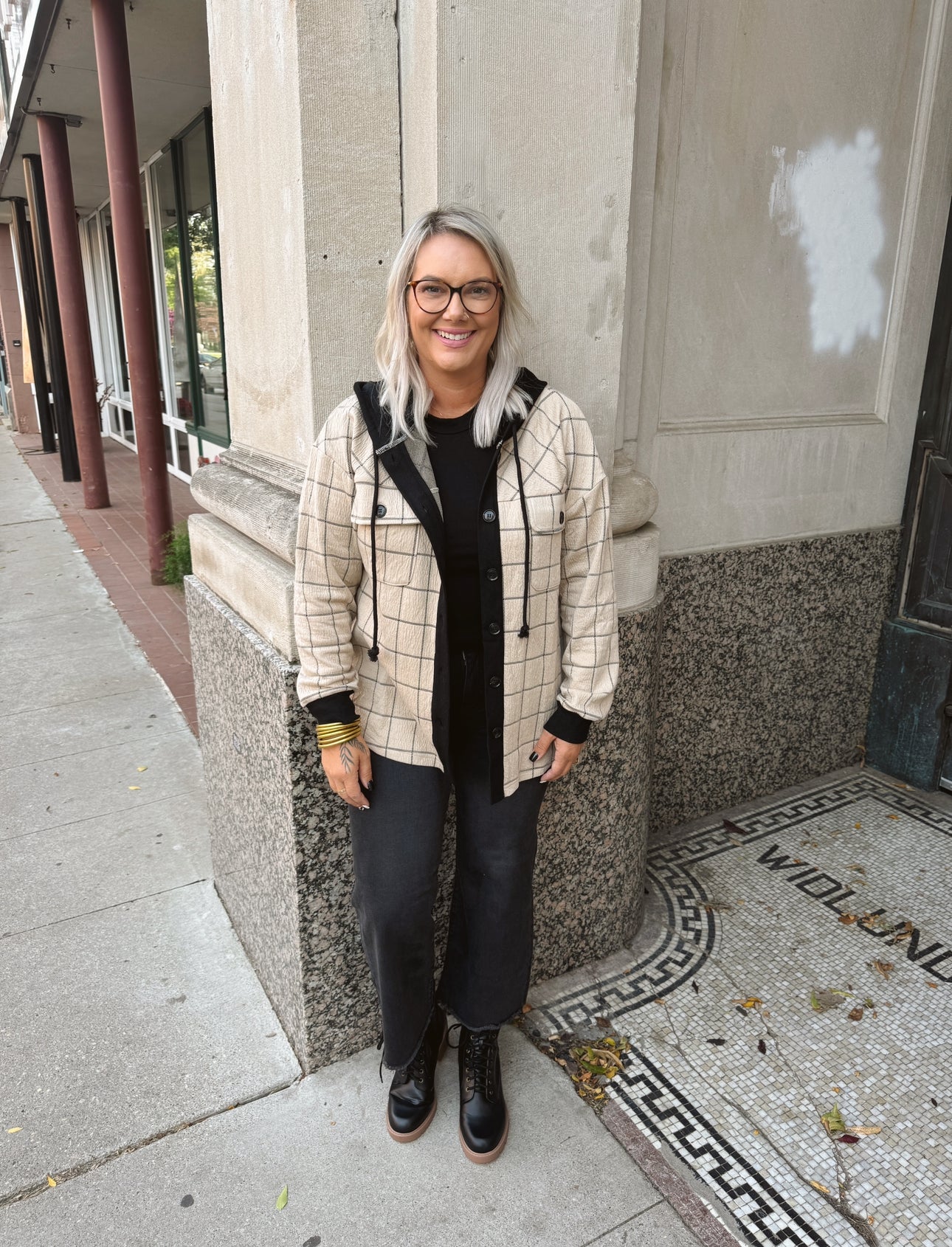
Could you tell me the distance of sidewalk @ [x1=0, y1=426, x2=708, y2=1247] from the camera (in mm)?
2062

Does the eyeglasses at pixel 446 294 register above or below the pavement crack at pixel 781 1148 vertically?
above

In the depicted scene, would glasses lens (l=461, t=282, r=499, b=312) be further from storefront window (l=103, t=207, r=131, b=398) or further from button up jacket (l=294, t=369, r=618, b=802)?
storefront window (l=103, t=207, r=131, b=398)

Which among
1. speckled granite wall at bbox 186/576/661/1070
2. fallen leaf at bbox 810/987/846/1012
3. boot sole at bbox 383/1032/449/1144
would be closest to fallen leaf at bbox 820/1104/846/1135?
fallen leaf at bbox 810/987/846/1012

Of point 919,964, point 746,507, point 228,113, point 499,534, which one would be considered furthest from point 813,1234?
point 228,113

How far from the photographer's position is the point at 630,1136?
2.27 meters

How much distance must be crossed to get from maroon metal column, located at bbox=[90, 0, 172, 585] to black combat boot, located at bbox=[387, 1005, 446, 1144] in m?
5.81

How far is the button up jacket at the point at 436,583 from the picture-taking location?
1887mm

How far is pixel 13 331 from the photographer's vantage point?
746 inches

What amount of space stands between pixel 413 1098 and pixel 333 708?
43.6 inches

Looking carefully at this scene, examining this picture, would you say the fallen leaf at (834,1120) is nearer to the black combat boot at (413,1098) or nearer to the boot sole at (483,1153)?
the boot sole at (483,1153)

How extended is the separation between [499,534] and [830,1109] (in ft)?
5.88

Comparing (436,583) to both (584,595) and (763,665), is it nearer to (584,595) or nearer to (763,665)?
(584,595)

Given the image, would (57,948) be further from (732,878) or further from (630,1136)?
(732,878)

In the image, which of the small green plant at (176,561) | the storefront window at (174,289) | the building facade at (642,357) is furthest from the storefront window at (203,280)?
the building facade at (642,357)
